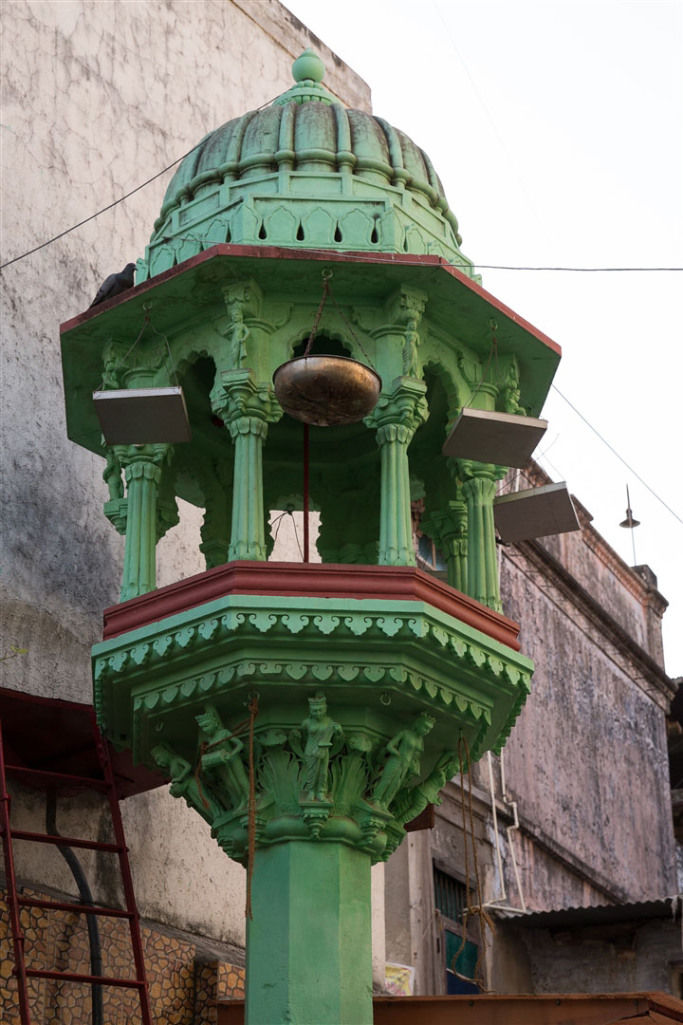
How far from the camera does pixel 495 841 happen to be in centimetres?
1639

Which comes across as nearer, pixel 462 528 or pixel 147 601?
pixel 147 601

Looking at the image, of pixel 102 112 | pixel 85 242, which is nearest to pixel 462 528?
pixel 85 242

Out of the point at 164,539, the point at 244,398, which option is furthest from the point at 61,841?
the point at 164,539

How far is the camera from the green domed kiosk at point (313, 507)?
8773 mm

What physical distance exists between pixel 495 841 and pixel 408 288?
Answer: 8117 mm

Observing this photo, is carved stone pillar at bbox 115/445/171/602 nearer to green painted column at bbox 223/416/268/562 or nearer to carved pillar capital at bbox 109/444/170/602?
carved pillar capital at bbox 109/444/170/602

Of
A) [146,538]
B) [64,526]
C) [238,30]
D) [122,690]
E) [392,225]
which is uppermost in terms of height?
[238,30]

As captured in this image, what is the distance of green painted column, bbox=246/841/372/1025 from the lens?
8.46 metres

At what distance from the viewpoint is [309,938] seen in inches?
338

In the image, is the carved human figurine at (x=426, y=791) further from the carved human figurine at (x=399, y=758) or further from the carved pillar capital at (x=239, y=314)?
the carved pillar capital at (x=239, y=314)

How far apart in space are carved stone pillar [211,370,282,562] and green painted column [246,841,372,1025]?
1.62 m

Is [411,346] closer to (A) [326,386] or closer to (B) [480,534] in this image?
(A) [326,386]

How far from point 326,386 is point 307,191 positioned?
1607 millimetres

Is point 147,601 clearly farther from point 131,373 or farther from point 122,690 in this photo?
point 131,373
